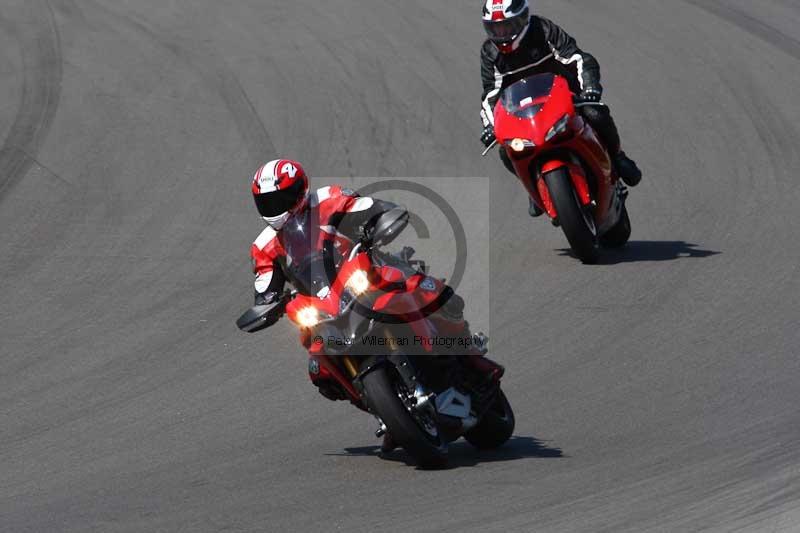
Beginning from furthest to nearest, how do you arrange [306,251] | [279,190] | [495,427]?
[495,427]
[306,251]
[279,190]

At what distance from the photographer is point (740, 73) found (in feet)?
54.8

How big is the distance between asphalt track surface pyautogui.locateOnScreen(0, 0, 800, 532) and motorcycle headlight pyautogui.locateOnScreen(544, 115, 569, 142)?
114 cm

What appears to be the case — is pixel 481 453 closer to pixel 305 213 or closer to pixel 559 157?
pixel 305 213

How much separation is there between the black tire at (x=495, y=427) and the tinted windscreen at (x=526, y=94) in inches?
154

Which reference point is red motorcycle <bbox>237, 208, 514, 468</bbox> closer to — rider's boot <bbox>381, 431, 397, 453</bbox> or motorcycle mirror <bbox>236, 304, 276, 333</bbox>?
motorcycle mirror <bbox>236, 304, 276, 333</bbox>

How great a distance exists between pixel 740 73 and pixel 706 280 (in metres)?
6.20

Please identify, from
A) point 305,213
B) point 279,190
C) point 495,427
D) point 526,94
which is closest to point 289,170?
point 279,190

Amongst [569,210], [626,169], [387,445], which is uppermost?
[626,169]

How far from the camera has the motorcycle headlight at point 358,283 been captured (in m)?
7.34

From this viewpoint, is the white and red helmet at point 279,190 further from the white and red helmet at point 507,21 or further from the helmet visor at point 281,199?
the white and red helmet at point 507,21

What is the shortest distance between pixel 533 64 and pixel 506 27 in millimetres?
458

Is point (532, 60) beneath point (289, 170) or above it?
above

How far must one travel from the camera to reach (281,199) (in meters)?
7.87

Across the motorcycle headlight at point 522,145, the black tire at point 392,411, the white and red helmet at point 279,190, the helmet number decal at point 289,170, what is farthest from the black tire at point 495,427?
the motorcycle headlight at point 522,145
